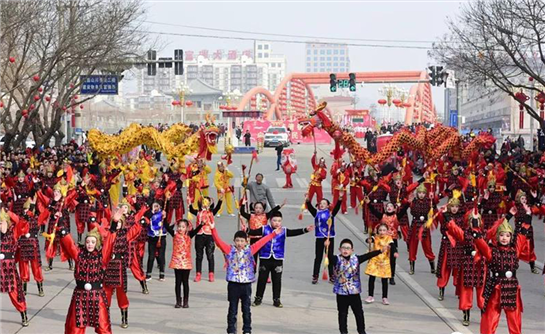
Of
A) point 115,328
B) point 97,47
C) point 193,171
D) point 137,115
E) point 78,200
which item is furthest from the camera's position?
point 137,115

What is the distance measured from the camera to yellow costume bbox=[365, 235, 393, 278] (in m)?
11.9

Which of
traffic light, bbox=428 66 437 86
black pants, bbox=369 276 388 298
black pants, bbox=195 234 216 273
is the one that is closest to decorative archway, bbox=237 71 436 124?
traffic light, bbox=428 66 437 86

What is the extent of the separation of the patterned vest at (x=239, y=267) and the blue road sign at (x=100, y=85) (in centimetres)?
2716

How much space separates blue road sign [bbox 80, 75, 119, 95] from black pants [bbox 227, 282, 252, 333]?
2728 centimetres

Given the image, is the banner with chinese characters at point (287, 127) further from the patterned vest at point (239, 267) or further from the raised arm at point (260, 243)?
the patterned vest at point (239, 267)

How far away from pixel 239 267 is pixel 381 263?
2.58 meters

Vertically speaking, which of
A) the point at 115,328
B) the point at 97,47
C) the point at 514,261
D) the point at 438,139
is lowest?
the point at 115,328

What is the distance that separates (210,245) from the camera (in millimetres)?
13688

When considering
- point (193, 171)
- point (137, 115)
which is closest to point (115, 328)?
point (193, 171)

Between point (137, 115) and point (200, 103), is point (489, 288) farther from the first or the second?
point (200, 103)

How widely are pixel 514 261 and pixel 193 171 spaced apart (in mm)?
10761

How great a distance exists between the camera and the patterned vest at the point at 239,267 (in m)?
10.1

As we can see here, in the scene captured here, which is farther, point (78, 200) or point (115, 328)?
point (78, 200)

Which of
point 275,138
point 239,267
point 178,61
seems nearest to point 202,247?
point 239,267
